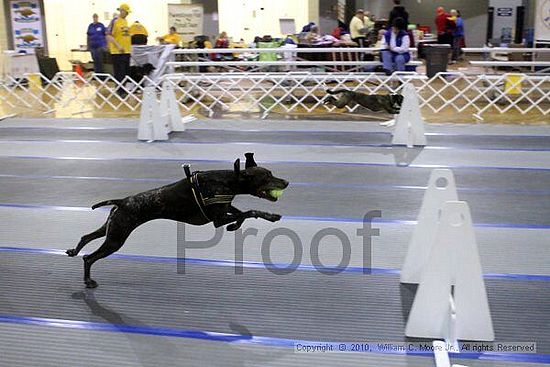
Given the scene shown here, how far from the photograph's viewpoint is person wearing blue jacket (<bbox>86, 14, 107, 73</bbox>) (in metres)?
14.4

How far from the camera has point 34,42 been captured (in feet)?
54.6

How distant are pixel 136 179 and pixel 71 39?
599 inches

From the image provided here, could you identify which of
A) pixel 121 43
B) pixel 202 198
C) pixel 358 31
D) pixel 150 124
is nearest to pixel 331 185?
pixel 202 198

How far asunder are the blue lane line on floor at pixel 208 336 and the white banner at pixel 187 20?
14.8 metres

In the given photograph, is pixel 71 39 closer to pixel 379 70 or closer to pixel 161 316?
pixel 379 70

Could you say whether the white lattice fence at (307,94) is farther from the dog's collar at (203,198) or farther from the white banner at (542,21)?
the dog's collar at (203,198)

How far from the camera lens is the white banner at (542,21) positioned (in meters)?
11.5

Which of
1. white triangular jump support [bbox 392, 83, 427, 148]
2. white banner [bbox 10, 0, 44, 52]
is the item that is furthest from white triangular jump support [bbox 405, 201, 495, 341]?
white banner [bbox 10, 0, 44, 52]

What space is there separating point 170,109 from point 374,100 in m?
2.82

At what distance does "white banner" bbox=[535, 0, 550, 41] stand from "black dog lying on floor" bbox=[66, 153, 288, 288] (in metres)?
9.98

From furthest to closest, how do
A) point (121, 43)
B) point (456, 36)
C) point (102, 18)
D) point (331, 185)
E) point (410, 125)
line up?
point (102, 18), point (456, 36), point (121, 43), point (410, 125), point (331, 185)

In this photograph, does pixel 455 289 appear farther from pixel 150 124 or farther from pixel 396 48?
pixel 396 48

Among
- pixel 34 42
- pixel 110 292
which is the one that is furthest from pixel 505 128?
pixel 34 42

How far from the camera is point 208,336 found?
299cm
